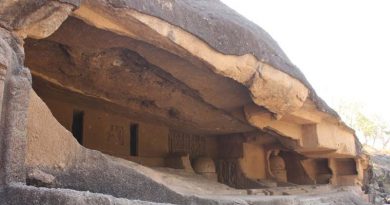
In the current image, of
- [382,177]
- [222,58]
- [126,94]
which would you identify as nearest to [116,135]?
[126,94]

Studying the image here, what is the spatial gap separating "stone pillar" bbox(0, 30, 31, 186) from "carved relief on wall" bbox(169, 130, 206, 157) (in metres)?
4.15

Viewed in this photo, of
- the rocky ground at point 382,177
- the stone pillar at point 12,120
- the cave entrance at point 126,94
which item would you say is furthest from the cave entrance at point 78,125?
the rocky ground at point 382,177

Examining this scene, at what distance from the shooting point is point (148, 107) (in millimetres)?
5410

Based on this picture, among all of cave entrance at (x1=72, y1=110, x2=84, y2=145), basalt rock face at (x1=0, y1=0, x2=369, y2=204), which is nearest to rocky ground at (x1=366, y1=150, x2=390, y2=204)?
basalt rock face at (x1=0, y1=0, x2=369, y2=204)

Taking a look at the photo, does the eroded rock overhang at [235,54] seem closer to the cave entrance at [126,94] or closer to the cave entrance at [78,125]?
the cave entrance at [126,94]

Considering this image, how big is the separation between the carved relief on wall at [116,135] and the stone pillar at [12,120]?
10.3 feet

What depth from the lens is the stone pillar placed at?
6.83 feet

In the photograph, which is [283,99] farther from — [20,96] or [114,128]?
[20,96]

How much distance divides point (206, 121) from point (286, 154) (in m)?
2.97

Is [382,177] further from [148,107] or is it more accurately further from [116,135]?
[116,135]

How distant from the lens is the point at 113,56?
171 inches

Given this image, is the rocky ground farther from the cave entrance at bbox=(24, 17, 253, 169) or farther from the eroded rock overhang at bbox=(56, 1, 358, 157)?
the cave entrance at bbox=(24, 17, 253, 169)

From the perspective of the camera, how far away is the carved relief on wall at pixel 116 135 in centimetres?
536

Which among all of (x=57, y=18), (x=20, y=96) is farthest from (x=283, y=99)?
(x=20, y=96)
